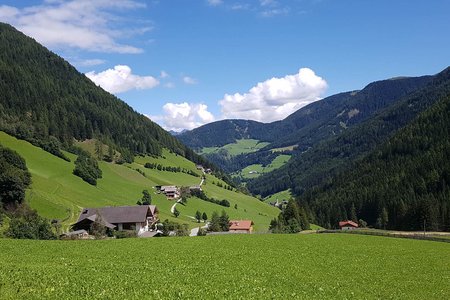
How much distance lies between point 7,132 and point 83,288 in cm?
17485

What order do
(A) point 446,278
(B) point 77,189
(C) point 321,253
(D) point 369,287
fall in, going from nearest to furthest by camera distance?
(D) point 369,287 < (A) point 446,278 < (C) point 321,253 < (B) point 77,189

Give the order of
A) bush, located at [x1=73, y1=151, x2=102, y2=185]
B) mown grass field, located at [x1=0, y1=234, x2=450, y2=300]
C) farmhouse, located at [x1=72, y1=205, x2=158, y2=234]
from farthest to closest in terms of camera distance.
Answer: bush, located at [x1=73, y1=151, x2=102, y2=185] < farmhouse, located at [x1=72, y1=205, x2=158, y2=234] < mown grass field, located at [x1=0, y1=234, x2=450, y2=300]

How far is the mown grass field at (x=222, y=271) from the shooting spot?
22.0 metres

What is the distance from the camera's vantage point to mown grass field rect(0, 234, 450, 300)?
2198 centimetres

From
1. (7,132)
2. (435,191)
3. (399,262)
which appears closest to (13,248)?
(399,262)

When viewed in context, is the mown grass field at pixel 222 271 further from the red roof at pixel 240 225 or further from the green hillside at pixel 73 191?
the red roof at pixel 240 225

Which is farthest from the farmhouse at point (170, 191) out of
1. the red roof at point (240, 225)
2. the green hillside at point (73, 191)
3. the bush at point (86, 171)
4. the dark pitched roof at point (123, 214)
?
the dark pitched roof at point (123, 214)

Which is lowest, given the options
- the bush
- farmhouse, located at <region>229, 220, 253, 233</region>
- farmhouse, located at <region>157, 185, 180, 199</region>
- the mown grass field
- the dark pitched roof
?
farmhouse, located at <region>229, 220, 253, 233</region>

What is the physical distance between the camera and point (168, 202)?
178 meters

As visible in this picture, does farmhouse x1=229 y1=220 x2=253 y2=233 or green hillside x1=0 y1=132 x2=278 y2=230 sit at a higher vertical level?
green hillside x1=0 y1=132 x2=278 y2=230

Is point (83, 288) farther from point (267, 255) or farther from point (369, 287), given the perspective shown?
point (267, 255)

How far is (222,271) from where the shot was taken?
33.7m

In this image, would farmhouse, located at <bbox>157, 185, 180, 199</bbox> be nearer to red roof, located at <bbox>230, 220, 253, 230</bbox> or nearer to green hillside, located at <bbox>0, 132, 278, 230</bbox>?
green hillside, located at <bbox>0, 132, 278, 230</bbox>

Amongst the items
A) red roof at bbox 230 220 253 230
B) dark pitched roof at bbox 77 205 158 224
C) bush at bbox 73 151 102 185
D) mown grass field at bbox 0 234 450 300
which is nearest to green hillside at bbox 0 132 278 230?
bush at bbox 73 151 102 185
